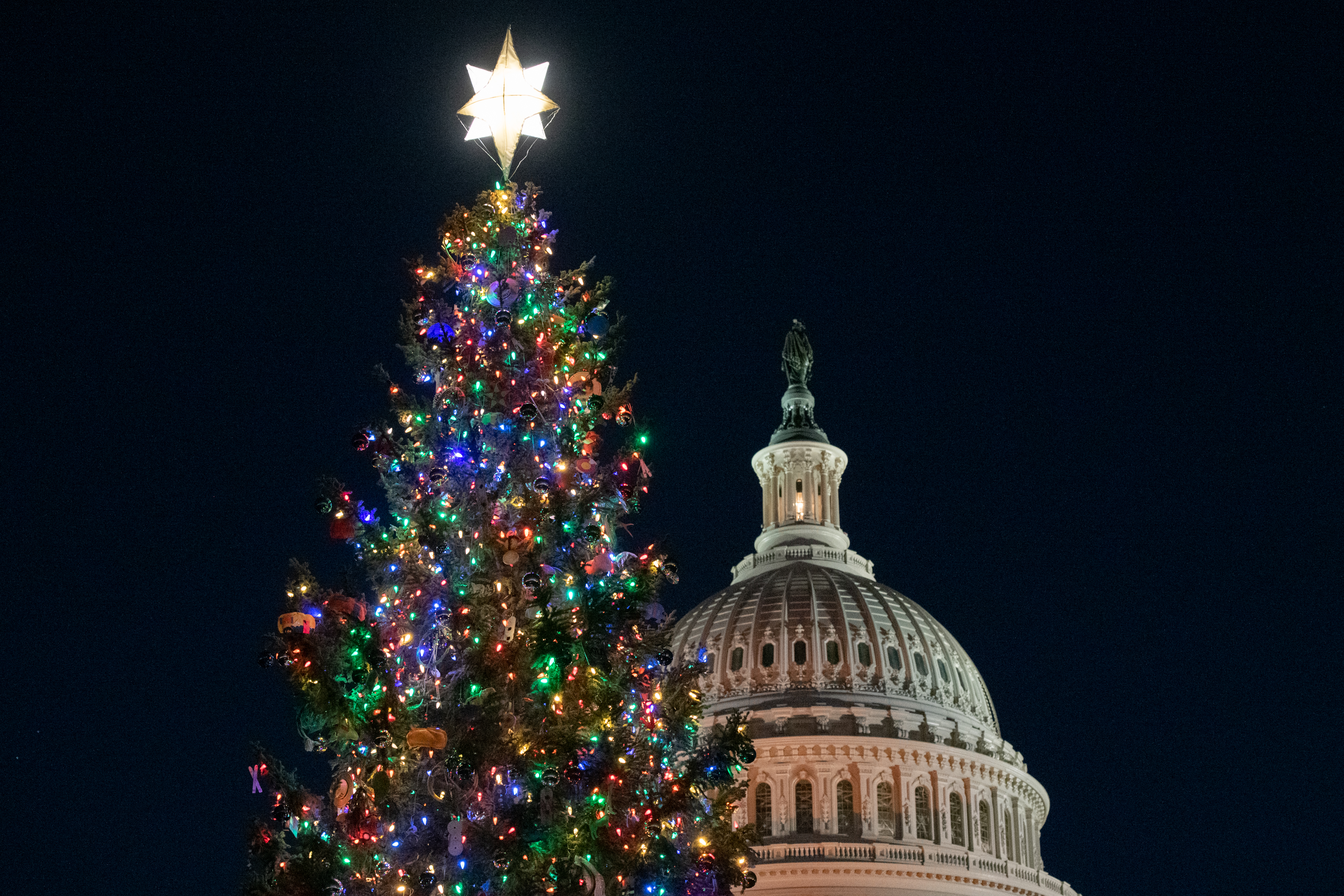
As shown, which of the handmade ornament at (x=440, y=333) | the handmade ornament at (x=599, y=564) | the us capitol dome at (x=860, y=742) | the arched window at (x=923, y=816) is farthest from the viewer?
the arched window at (x=923, y=816)

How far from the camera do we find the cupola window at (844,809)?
246ft

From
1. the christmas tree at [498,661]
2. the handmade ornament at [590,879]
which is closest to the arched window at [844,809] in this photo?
the christmas tree at [498,661]

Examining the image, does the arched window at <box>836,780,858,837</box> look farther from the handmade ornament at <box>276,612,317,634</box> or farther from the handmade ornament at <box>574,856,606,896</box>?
the handmade ornament at <box>276,612,317,634</box>

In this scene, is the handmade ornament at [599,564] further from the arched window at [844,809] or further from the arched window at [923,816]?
the arched window at [923,816]

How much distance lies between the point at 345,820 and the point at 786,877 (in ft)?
185

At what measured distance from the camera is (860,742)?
251 feet

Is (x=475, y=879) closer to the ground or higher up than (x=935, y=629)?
closer to the ground

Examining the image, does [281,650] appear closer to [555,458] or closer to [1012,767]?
[555,458]

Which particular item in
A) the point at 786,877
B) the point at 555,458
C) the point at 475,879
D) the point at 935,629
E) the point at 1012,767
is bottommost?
the point at 475,879

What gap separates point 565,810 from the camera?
56.1 feet

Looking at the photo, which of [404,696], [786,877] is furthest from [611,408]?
[786,877]

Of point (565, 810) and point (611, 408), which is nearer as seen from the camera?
point (565, 810)

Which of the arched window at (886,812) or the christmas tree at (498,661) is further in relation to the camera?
the arched window at (886,812)

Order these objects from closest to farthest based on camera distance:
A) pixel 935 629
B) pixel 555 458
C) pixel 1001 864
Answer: pixel 555 458 → pixel 1001 864 → pixel 935 629
